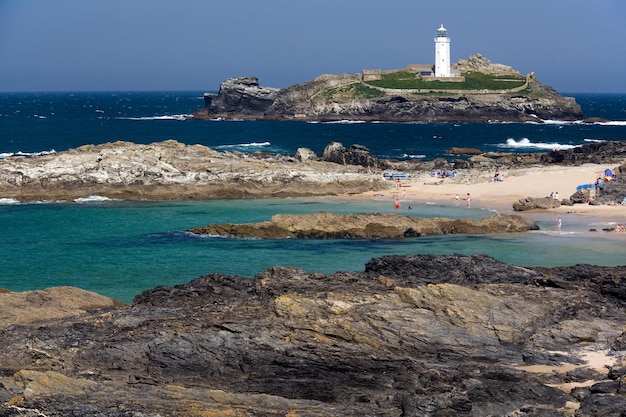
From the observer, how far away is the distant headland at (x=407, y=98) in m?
123

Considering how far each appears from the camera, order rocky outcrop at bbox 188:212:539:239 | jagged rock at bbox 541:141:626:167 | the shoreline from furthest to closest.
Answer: jagged rock at bbox 541:141:626:167
the shoreline
rocky outcrop at bbox 188:212:539:239

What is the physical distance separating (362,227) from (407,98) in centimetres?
9190

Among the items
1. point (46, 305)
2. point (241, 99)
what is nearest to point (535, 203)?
point (46, 305)

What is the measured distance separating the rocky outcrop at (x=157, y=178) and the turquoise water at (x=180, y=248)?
4.14 metres

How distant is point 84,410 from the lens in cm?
1324

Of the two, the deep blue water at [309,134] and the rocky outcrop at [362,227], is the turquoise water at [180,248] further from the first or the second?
the deep blue water at [309,134]

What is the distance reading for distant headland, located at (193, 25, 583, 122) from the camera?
123125mm

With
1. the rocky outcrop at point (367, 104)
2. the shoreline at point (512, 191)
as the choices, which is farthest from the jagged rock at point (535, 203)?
the rocky outcrop at point (367, 104)

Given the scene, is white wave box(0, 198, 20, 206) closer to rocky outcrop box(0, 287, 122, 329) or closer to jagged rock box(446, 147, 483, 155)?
rocky outcrop box(0, 287, 122, 329)

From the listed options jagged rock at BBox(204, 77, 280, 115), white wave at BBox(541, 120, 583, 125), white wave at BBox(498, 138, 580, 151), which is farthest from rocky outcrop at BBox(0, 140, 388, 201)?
jagged rock at BBox(204, 77, 280, 115)

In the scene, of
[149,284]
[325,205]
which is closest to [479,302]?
[149,284]

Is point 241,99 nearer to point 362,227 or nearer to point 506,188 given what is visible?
point 506,188

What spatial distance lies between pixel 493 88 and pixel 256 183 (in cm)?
8575

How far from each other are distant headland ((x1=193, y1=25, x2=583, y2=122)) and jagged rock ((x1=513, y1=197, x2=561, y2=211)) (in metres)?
81.1
